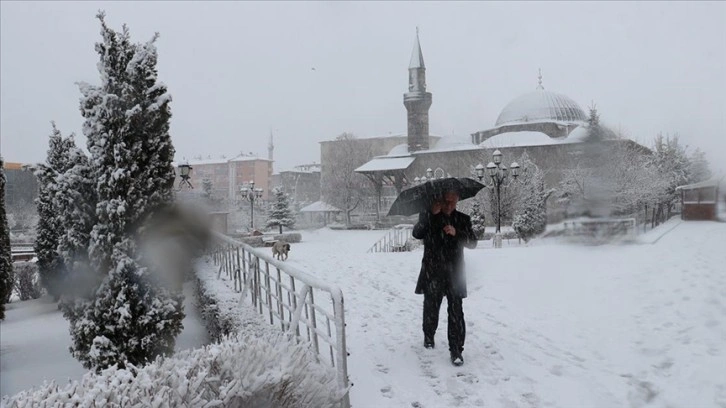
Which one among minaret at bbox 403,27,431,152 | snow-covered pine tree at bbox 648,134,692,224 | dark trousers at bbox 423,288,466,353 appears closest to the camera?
snow-covered pine tree at bbox 648,134,692,224

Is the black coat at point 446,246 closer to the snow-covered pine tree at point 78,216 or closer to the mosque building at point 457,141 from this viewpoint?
the snow-covered pine tree at point 78,216

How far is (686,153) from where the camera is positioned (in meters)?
2.47

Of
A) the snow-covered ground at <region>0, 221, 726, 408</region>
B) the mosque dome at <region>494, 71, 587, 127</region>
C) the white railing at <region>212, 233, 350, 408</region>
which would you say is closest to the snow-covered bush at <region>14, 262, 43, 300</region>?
the white railing at <region>212, 233, 350, 408</region>

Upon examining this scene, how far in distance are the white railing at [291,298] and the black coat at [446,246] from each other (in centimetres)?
87

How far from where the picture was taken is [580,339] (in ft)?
14.4

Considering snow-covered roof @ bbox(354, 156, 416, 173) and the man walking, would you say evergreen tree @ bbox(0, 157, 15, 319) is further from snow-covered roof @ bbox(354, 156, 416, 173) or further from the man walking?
snow-covered roof @ bbox(354, 156, 416, 173)

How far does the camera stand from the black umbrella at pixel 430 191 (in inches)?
146

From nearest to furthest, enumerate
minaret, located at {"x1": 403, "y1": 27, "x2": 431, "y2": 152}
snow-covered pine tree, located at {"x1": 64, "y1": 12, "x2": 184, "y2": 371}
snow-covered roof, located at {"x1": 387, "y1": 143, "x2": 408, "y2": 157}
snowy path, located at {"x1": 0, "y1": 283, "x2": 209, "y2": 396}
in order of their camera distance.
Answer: snow-covered pine tree, located at {"x1": 64, "y1": 12, "x2": 184, "y2": 371} → snowy path, located at {"x1": 0, "y1": 283, "x2": 209, "y2": 396} → snow-covered roof, located at {"x1": 387, "y1": 143, "x2": 408, "y2": 157} → minaret, located at {"x1": 403, "y1": 27, "x2": 431, "y2": 152}

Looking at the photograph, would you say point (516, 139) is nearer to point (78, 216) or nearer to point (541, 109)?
point (541, 109)

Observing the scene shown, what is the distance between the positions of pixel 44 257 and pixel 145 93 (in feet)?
35.0

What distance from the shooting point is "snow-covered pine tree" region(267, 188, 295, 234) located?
25.1 m

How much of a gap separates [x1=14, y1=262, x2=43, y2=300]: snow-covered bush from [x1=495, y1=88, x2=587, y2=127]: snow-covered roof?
34681 millimetres

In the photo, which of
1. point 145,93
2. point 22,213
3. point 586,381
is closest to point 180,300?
point 145,93

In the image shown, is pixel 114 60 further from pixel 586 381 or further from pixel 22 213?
pixel 22 213
